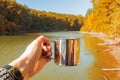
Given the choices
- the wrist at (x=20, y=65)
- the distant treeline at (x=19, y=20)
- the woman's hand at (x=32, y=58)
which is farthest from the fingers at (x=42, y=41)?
the distant treeline at (x=19, y=20)

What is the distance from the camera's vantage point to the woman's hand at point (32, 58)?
34.4 inches

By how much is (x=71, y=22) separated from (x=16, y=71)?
124240 millimetres

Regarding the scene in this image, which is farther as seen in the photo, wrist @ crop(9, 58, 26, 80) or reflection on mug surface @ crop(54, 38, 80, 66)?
reflection on mug surface @ crop(54, 38, 80, 66)

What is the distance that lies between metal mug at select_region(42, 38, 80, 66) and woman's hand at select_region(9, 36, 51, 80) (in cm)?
6

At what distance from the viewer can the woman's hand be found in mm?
873

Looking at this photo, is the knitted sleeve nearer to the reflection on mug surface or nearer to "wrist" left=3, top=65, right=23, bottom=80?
"wrist" left=3, top=65, right=23, bottom=80

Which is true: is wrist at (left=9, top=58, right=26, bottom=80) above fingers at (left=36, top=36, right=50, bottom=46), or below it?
below

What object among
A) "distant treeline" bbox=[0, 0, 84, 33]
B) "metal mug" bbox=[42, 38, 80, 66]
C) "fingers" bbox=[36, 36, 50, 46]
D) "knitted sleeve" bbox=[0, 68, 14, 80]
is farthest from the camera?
"distant treeline" bbox=[0, 0, 84, 33]

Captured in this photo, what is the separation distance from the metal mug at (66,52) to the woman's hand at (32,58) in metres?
0.06

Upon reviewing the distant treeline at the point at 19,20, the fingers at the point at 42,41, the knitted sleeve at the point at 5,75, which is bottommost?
the distant treeline at the point at 19,20

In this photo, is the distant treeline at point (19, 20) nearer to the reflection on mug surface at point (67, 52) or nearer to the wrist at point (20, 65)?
the reflection on mug surface at point (67, 52)

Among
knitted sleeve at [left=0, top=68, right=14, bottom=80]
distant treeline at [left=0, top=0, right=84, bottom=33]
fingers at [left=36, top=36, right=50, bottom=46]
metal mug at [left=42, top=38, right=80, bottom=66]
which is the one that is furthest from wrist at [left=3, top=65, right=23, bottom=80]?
distant treeline at [left=0, top=0, right=84, bottom=33]

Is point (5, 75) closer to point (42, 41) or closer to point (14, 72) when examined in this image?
point (14, 72)

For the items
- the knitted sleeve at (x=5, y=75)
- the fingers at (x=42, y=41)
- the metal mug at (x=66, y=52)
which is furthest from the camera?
the metal mug at (x=66, y=52)
